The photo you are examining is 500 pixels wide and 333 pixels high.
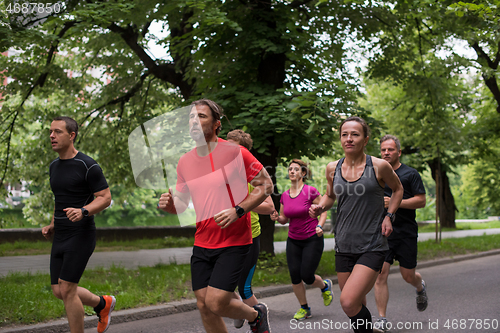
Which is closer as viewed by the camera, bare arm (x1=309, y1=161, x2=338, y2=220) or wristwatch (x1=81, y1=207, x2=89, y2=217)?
wristwatch (x1=81, y1=207, x2=89, y2=217)

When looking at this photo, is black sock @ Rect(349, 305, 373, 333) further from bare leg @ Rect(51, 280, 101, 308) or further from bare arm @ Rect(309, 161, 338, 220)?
bare leg @ Rect(51, 280, 101, 308)

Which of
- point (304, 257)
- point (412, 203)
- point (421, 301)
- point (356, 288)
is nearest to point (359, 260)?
point (356, 288)

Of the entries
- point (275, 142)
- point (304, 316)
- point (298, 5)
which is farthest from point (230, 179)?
point (298, 5)

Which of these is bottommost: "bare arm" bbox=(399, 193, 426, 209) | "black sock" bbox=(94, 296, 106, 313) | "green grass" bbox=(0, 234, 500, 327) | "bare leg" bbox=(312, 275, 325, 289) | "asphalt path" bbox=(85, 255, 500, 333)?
"asphalt path" bbox=(85, 255, 500, 333)

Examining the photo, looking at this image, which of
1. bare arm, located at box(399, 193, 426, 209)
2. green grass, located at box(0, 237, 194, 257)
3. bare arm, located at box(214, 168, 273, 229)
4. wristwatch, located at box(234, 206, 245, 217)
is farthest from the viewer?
green grass, located at box(0, 237, 194, 257)

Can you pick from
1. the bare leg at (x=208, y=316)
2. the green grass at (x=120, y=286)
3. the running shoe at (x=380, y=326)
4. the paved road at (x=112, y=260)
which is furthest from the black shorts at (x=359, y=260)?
the paved road at (x=112, y=260)

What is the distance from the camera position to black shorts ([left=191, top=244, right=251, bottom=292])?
3.45 meters

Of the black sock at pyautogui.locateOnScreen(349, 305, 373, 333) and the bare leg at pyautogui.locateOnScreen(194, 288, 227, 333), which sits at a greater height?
the bare leg at pyautogui.locateOnScreen(194, 288, 227, 333)

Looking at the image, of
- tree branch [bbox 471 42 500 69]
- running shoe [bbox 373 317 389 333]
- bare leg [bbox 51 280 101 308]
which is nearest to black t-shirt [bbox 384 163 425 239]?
running shoe [bbox 373 317 389 333]

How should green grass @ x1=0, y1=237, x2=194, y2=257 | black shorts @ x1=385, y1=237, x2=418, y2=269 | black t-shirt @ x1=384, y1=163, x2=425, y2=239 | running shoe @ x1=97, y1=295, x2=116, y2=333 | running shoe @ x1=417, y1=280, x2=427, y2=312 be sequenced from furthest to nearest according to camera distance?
green grass @ x1=0, y1=237, x2=194, y2=257
running shoe @ x1=417, y1=280, x2=427, y2=312
black shorts @ x1=385, y1=237, x2=418, y2=269
black t-shirt @ x1=384, y1=163, x2=425, y2=239
running shoe @ x1=97, y1=295, x2=116, y2=333

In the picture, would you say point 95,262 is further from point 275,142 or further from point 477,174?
point 477,174

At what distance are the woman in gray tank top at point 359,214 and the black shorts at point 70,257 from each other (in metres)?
2.33

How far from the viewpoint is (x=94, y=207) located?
4324 millimetres

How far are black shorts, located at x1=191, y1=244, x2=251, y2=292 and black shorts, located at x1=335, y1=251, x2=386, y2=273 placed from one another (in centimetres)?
97
